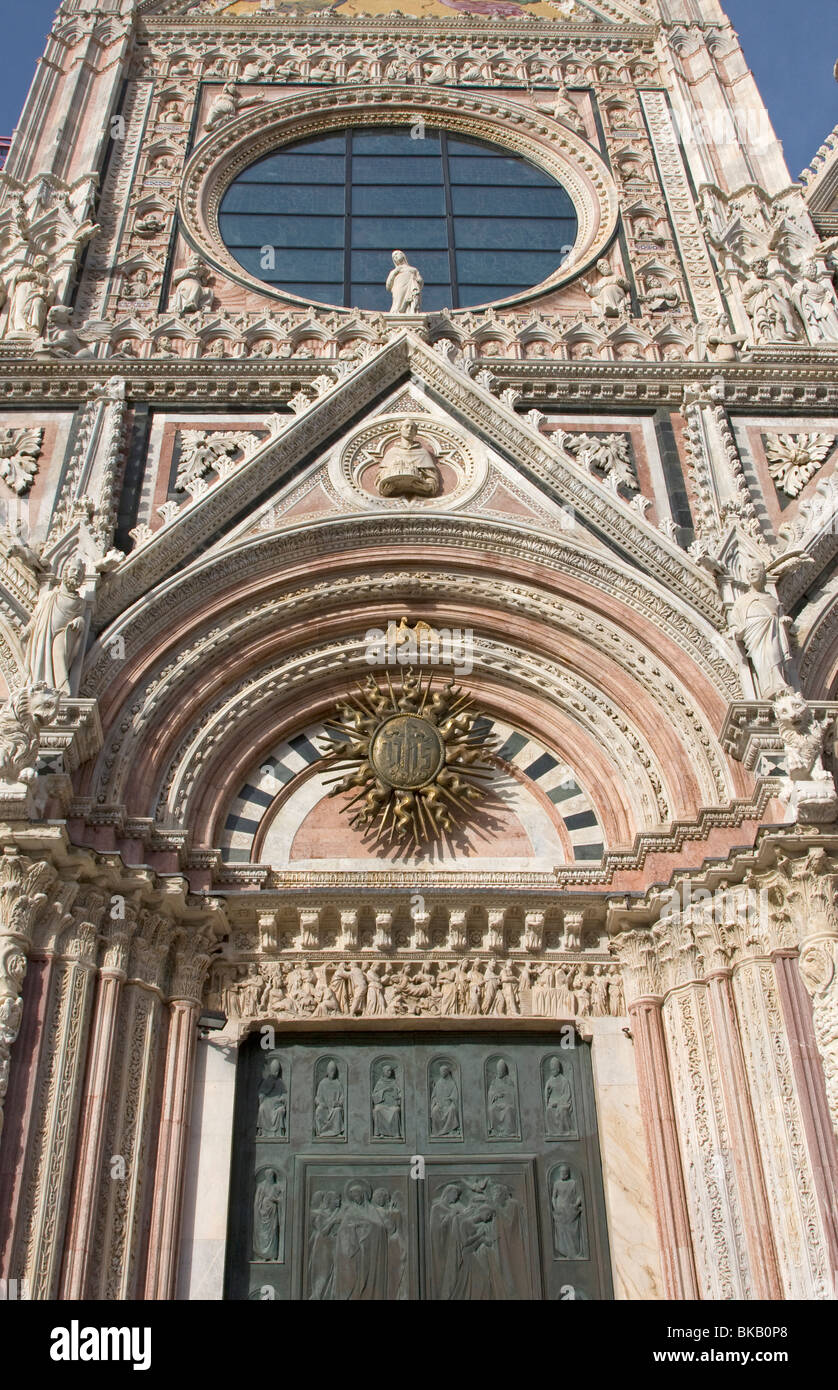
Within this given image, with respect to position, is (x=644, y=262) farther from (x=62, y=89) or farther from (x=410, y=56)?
(x=62, y=89)

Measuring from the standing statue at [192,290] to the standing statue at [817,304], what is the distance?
6214 mm

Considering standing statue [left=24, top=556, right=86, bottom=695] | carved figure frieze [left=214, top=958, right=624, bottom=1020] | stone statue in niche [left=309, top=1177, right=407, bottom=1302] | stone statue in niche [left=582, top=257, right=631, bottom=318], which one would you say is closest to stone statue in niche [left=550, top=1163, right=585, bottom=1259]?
stone statue in niche [left=309, top=1177, right=407, bottom=1302]

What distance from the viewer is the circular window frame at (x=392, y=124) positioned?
15734 mm

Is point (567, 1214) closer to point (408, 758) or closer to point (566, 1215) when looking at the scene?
point (566, 1215)

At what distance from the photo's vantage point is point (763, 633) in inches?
421

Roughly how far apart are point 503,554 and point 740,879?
12.1 ft

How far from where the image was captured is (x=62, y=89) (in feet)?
55.7

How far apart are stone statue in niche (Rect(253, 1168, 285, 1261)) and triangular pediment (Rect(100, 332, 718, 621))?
4.55 metres

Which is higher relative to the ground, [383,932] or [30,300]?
[30,300]

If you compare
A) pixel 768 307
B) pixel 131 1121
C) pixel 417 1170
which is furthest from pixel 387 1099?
pixel 768 307

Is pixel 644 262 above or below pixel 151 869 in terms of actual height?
above

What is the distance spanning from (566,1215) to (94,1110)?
3.20 m
